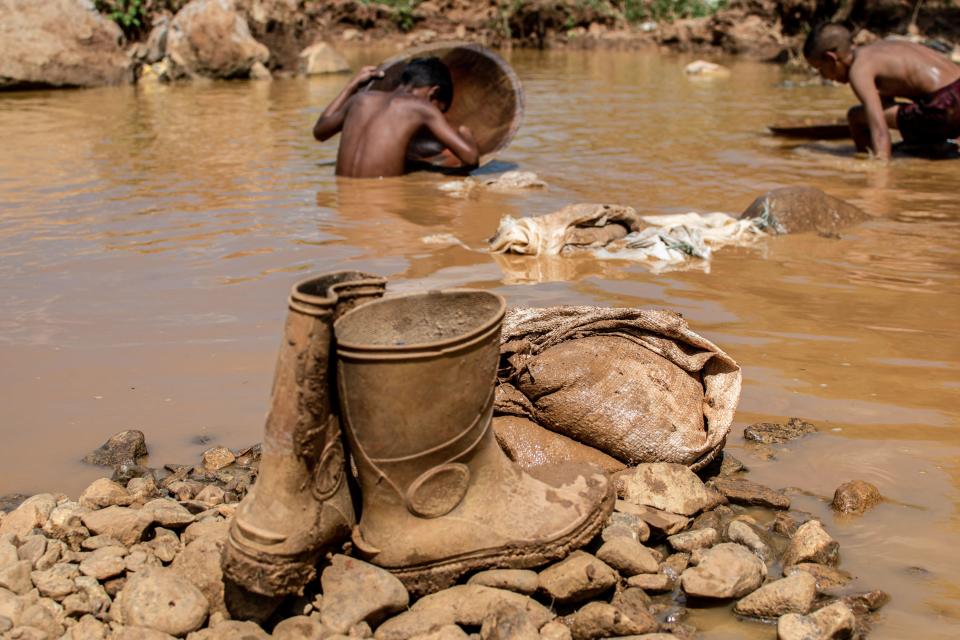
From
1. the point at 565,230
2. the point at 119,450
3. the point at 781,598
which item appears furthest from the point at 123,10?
the point at 781,598

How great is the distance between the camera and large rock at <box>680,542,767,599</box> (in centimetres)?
198

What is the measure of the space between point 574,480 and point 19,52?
13.5m

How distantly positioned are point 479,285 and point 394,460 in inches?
94.6

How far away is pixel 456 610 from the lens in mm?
1915

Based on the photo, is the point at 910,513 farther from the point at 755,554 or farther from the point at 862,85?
the point at 862,85

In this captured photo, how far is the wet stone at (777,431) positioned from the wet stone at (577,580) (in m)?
0.97

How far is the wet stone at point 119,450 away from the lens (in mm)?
2666

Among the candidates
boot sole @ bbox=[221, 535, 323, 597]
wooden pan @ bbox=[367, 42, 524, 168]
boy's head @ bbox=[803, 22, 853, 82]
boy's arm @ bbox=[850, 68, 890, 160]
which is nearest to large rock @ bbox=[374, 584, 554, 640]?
boot sole @ bbox=[221, 535, 323, 597]

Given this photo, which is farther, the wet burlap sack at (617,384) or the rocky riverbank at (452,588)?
the wet burlap sack at (617,384)

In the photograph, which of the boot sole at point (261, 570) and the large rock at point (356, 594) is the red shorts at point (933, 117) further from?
the boot sole at point (261, 570)

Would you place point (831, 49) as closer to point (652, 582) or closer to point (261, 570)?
point (652, 582)

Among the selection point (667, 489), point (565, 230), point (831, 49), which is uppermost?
point (831, 49)

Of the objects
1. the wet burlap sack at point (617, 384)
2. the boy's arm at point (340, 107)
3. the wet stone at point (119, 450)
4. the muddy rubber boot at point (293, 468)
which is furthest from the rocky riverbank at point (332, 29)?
the muddy rubber boot at point (293, 468)

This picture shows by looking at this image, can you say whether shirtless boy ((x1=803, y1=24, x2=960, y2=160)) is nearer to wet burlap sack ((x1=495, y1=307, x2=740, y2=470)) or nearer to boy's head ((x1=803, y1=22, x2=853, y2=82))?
boy's head ((x1=803, y1=22, x2=853, y2=82))
